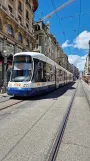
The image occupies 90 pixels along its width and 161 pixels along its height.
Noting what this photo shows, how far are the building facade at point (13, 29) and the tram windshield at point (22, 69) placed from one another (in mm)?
5558

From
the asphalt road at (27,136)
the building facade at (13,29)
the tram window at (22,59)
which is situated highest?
the building facade at (13,29)

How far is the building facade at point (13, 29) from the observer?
22492 mm

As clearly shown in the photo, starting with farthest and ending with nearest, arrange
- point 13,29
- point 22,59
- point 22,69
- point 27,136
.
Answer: point 13,29 < point 22,59 < point 22,69 < point 27,136

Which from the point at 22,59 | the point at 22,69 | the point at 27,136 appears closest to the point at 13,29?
the point at 22,59

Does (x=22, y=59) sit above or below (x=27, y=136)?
above

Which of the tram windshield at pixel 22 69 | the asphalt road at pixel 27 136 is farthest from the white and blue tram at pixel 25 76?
the asphalt road at pixel 27 136

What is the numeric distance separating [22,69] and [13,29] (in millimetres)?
15785

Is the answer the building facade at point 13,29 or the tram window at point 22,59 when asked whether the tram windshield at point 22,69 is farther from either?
the building facade at point 13,29

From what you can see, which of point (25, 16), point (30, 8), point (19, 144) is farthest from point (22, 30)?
point (19, 144)

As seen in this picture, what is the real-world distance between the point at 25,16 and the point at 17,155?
3065 cm

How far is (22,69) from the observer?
11961 millimetres

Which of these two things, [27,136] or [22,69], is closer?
[27,136]

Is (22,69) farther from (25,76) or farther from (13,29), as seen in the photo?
(13,29)

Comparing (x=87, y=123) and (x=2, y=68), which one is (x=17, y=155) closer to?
(x=87, y=123)
